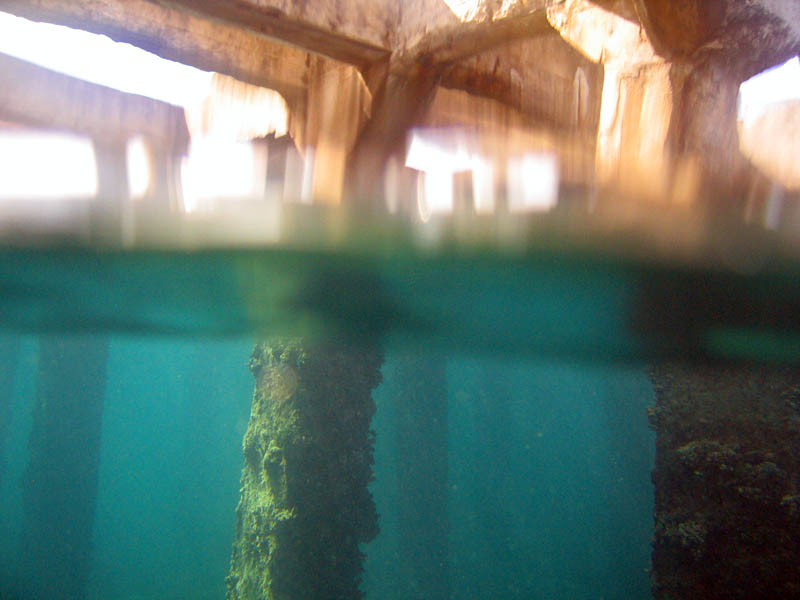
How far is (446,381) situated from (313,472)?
6859 millimetres

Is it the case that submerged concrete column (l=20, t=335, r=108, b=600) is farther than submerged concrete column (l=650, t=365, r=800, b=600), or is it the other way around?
submerged concrete column (l=20, t=335, r=108, b=600)

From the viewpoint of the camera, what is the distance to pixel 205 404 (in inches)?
1665

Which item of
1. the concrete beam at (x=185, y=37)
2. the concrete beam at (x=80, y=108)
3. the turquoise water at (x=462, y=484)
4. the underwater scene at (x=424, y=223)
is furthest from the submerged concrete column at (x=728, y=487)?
the turquoise water at (x=462, y=484)

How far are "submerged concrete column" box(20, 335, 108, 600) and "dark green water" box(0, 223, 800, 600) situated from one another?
4.72 ft

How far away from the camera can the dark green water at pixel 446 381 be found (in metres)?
3.62

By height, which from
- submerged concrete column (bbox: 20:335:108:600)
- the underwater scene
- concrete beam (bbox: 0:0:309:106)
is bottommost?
submerged concrete column (bbox: 20:335:108:600)

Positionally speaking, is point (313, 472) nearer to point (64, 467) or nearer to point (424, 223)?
point (424, 223)

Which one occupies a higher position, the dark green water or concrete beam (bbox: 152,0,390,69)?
concrete beam (bbox: 152,0,390,69)

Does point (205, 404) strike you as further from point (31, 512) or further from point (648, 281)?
point (648, 281)

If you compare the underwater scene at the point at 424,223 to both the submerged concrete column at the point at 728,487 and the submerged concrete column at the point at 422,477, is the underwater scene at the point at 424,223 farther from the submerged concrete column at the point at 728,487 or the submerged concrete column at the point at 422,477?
the submerged concrete column at the point at 422,477

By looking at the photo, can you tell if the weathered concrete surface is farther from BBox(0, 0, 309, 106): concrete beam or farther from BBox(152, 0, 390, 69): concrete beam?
BBox(0, 0, 309, 106): concrete beam

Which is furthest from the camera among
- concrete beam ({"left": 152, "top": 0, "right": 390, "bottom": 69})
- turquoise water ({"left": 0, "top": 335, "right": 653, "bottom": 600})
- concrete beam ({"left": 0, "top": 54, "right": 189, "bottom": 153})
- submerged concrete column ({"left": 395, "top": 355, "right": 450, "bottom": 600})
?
turquoise water ({"left": 0, "top": 335, "right": 653, "bottom": 600})

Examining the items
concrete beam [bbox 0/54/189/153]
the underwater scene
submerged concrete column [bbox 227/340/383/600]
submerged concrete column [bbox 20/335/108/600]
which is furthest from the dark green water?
submerged concrete column [bbox 20/335/108/600]

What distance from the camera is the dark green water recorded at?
362 centimetres
